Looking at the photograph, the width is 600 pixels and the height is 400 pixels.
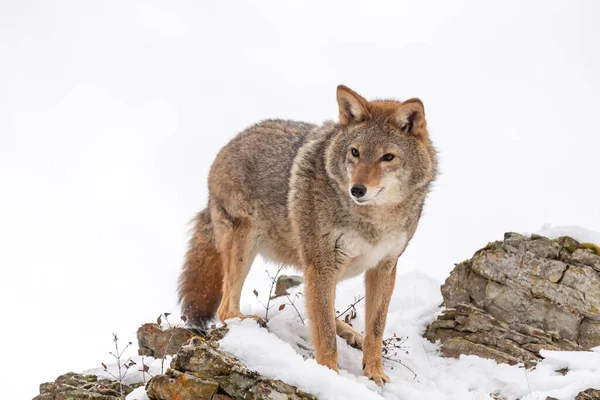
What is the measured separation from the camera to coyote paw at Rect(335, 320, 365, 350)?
7.04 metres

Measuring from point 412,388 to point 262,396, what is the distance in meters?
1.89

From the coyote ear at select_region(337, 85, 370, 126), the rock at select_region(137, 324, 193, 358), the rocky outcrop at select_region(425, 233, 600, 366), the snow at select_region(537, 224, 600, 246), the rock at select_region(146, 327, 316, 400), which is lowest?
the rock at select_region(146, 327, 316, 400)

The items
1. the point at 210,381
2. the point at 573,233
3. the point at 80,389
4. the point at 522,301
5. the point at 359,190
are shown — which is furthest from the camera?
the point at 573,233

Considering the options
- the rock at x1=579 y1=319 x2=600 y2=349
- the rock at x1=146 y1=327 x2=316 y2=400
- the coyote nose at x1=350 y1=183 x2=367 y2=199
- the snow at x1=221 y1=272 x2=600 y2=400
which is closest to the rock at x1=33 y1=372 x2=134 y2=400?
the rock at x1=146 y1=327 x2=316 y2=400

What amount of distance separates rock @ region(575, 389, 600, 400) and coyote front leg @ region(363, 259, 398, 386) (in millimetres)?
1757

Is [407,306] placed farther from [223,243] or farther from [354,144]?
[354,144]

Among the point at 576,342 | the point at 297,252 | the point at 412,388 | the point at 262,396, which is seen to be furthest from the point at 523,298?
the point at 262,396

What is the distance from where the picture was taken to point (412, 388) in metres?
5.79

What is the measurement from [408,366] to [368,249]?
159cm

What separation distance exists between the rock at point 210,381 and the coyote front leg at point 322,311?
1.27m

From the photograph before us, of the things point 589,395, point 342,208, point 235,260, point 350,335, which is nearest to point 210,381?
point 342,208

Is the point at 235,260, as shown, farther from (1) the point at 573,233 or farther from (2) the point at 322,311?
(1) the point at 573,233

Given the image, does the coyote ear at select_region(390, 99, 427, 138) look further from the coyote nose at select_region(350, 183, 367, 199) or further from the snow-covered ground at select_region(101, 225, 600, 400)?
the snow-covered ground at select_region(101, 225, 600, 400)

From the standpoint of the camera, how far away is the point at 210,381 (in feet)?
14.8
